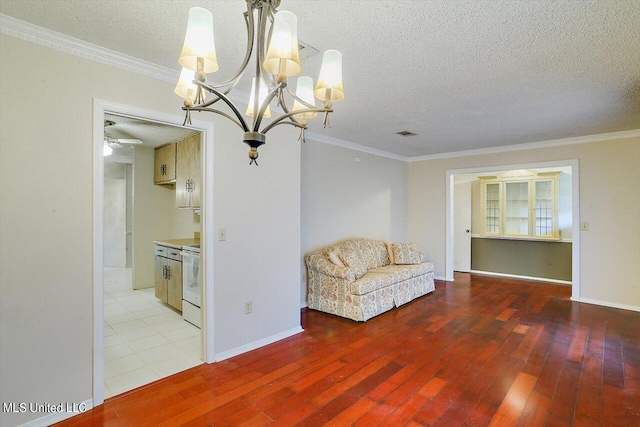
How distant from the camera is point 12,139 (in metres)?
1.88

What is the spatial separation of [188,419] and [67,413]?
789mm

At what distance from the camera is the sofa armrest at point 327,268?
390cm

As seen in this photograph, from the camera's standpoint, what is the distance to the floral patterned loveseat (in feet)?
12.7

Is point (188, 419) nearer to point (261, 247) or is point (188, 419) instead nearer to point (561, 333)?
point (261, 247)

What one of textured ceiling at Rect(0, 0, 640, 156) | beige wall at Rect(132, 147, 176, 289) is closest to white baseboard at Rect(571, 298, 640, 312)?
textured ceiling at Rect(0, 0, 640, 156)

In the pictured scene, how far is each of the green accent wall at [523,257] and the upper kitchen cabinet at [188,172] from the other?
235 inches

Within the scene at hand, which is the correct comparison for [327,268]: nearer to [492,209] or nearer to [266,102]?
[266,102]

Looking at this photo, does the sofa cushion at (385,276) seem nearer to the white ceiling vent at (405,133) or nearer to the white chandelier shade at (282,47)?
the white ceiling vent at (405,133)

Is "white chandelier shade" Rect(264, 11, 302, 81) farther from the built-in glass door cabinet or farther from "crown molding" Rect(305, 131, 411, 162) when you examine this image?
the built-in glass door cabinet

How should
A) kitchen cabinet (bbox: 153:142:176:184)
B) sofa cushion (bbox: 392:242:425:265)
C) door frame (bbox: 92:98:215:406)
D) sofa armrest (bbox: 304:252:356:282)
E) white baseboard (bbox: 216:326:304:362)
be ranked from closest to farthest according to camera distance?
door frame (bbox: 92:98:215:406)
white baseboard (bbox: 216:326:304:362)
sofa armrest (bbox: 304:252:356:282)
kitchen cabinet (bbox: 153:142:176:184)
sofa cushion (bbox: 392:242:425:265)

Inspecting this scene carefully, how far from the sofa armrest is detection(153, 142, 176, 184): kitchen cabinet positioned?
250 centimetres

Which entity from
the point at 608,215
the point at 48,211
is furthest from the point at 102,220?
the point at 608,215

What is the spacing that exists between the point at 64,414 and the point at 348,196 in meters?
4.10

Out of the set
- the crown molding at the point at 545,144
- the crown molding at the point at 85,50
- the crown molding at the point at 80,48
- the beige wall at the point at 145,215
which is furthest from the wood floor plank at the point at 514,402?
the beige wall at the point at 145,215
